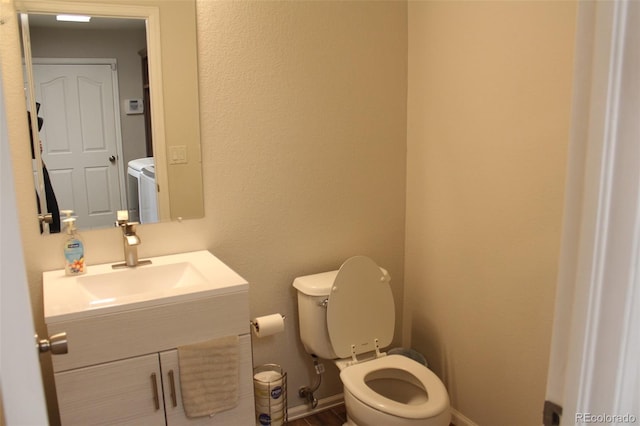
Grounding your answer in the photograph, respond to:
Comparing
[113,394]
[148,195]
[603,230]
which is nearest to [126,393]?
[113,394]

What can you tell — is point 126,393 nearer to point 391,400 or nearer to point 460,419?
point 391,400

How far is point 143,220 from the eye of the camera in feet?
6.76

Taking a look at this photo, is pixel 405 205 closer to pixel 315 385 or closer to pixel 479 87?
pixel 479 87

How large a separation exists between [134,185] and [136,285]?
39 centimetres

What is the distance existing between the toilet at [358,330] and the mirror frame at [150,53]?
2.41 feet

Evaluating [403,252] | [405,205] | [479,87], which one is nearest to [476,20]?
[479,87]

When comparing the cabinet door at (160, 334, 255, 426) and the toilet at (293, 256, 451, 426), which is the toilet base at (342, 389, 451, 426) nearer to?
the toilet at (293, 256, 451, 426)

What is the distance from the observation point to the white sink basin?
1.55 metres

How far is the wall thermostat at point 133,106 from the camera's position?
195 centimetres

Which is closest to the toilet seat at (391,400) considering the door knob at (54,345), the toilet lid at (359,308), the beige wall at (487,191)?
the toilet lid at (359,308)

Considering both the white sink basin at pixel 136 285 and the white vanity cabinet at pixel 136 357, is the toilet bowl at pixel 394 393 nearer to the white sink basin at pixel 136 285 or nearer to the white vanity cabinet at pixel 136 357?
the white vanity cabinet at pixel 136 357

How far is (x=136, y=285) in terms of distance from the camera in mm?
1938

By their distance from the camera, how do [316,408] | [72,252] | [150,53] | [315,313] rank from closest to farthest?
[72,252], [150,53], [315,313], [316,408]

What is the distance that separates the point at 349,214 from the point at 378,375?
0.75 metres
